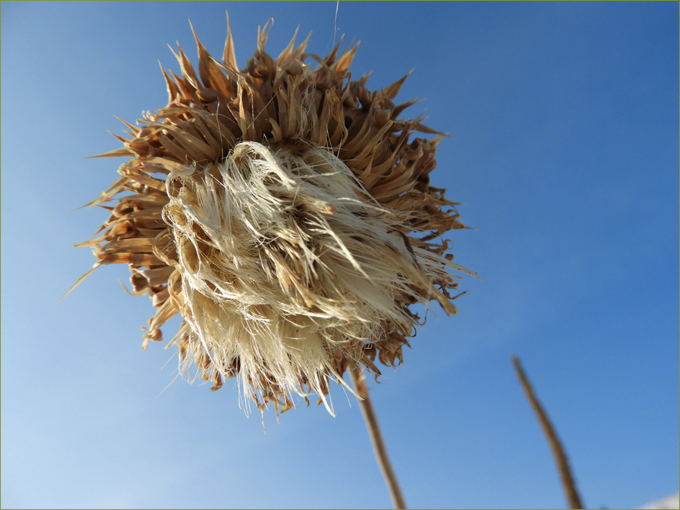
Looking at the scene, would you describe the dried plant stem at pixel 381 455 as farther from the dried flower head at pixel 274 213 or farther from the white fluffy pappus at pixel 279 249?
the white fluffy pappus at pixel 279 249

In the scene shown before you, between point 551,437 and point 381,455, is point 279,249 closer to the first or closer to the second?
point 381,455

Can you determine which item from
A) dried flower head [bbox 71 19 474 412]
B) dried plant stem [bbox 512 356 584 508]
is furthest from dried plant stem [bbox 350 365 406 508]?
dried flower head [bbox 71 19 474 412]

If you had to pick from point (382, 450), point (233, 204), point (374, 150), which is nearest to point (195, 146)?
point (233, 204)

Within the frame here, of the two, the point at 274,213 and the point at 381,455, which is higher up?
the point at 274,213

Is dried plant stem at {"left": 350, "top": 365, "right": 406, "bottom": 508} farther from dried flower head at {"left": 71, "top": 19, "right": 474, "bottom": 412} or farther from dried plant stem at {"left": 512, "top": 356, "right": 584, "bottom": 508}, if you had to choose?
dried flower head at {"left": 71, "top": 19, "right": 474, "bottom": 412}

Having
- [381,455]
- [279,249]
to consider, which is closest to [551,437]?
[381,455]
